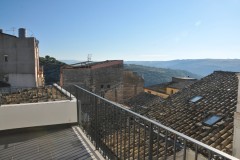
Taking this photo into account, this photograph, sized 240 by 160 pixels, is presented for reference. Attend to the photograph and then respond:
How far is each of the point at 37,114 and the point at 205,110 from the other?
6768 mm

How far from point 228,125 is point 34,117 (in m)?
5.93

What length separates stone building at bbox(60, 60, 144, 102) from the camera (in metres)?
22.1

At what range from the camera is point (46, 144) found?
4.13m

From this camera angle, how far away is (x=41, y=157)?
3600mm

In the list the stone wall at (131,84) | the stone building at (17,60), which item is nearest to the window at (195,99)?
the stone wall at (131,84)

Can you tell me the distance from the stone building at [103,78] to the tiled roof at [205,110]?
10568mm

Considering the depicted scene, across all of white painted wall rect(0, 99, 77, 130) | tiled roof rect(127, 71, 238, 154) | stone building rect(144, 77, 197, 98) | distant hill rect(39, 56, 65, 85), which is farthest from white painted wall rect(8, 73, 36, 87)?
white painted wall rect(0, 99, 77, 130)

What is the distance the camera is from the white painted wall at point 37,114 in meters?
4.69

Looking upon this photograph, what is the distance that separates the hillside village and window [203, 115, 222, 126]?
1.2 inches

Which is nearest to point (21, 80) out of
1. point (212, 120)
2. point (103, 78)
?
point (103, 78)

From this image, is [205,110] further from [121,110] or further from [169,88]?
[169,88]

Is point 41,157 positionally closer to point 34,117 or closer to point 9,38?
point 34,117

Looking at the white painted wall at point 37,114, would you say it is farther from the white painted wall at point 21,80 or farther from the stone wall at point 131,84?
the stone wall at point 131,84

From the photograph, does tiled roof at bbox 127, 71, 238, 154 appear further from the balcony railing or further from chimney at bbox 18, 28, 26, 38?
chimney at bbox 18, 28, 26, 38
